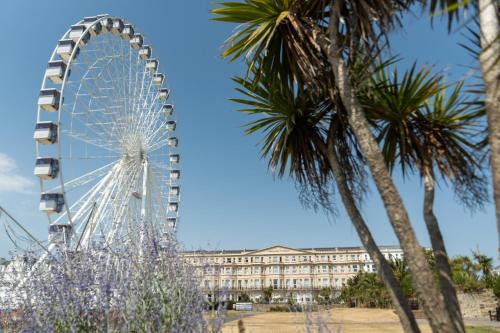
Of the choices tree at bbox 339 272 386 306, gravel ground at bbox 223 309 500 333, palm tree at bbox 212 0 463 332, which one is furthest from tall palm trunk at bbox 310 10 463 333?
tree at bbox 339 272 386 306

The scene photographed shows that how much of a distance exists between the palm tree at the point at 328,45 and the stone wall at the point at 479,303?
28.4m

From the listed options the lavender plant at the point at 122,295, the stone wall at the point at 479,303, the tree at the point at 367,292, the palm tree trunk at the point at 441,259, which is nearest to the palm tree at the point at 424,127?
the palm tree trunk at the point at 441,259

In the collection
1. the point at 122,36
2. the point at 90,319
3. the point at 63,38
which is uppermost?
the point at 122,36

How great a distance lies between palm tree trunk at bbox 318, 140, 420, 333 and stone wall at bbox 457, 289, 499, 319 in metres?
28.1

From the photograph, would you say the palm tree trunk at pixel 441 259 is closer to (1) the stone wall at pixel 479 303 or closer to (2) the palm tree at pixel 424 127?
(2) the palm tree at pixel 424 127

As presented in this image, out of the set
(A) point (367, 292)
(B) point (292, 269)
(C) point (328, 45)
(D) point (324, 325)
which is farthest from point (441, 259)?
(B) point (292, 269)

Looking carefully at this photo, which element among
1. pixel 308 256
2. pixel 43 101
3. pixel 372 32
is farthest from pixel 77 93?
pixel 308 256

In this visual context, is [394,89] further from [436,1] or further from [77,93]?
[77,93]

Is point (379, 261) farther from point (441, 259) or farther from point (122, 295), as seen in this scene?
point (122, 295)

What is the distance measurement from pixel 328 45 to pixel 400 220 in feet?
6.74

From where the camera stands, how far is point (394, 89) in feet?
14.9

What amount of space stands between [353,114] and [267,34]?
5.03 feet

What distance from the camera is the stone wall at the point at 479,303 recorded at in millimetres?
26969

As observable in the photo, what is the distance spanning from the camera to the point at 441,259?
3533 millimetres
